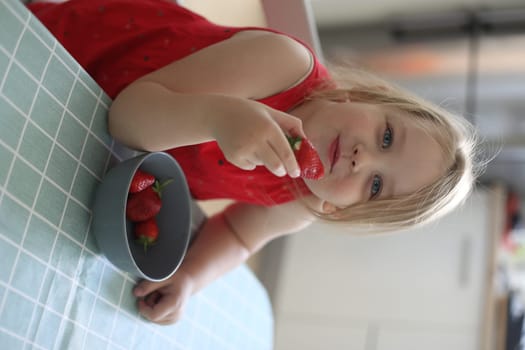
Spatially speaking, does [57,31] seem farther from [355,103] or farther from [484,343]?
[484,343]

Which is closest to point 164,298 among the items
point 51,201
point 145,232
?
point 145,232

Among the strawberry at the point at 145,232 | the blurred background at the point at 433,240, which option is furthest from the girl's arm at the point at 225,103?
the blurred background at the point at 433,240

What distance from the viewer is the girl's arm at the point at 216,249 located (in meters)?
0.96

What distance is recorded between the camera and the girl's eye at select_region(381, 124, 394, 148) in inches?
38.7

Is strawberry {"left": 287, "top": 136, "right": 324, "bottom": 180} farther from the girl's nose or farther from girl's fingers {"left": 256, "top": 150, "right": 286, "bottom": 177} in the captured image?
the girl's nose

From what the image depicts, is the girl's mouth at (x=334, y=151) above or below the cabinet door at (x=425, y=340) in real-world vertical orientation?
above

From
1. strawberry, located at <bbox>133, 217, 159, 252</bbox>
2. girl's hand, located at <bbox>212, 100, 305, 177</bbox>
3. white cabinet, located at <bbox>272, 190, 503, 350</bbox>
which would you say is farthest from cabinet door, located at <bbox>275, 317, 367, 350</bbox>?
girl's hand, located at <bbox>212, 100, 305, 177</bbox>

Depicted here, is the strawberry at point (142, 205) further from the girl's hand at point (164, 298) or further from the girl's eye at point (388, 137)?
the girl's eye at point (388, 137)

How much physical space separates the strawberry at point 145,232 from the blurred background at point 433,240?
5.21 ft

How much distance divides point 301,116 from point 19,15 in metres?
0.49

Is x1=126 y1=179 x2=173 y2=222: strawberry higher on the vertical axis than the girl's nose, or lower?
higher

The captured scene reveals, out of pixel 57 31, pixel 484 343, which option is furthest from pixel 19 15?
pixel 484 343

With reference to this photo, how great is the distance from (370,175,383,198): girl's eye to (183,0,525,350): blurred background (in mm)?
1307

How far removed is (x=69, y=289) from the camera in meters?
0.76
